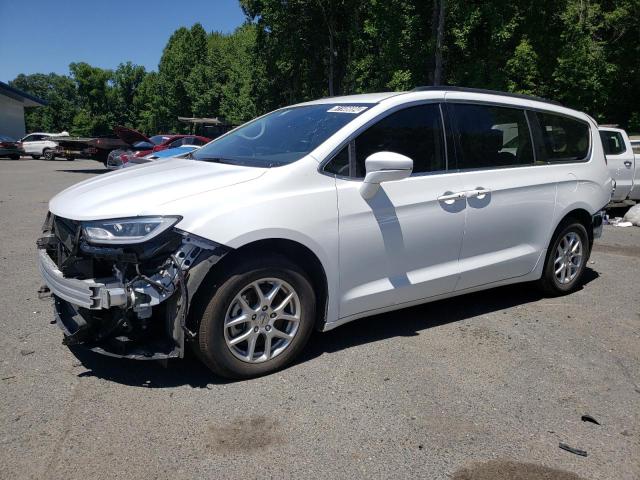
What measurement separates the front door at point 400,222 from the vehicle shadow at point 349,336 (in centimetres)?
44

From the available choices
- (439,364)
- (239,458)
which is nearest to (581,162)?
(439,364)

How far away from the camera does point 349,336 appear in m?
4.47

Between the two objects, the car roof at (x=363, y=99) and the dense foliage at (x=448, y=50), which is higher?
the dense foliage at (x=448, y=50)

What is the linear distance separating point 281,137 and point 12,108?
49.9 meters

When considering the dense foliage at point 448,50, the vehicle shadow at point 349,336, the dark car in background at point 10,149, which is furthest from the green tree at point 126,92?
the vehicle shadow at point 349,336

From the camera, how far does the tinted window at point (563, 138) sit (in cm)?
529

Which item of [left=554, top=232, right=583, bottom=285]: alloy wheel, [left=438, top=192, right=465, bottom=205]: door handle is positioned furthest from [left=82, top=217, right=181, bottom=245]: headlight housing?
[left=554, top=232, right=583, bottom=285]: alloy wheel

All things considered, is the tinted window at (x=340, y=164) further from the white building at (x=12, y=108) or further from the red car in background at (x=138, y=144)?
the white building at (x=12, y=108)

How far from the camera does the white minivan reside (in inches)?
130

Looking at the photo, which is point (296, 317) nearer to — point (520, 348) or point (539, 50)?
point (520, 348)

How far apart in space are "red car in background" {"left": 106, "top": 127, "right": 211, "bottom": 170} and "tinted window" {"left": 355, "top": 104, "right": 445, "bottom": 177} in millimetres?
14131

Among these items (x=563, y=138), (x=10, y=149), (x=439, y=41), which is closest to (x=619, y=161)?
(x=563, y=138)

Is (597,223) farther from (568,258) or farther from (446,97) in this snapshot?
(446,97)

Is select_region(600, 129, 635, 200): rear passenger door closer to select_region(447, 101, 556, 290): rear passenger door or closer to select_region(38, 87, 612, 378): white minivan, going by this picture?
select_region(38, 87, 612, 378): white minivan
